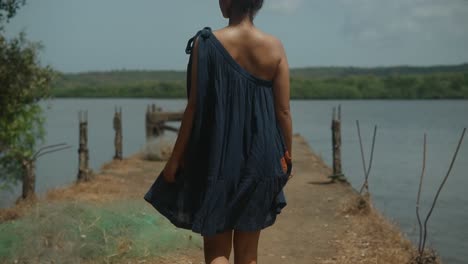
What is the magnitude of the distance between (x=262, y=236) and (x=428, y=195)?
39.7 feet

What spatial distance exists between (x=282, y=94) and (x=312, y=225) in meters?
6.20

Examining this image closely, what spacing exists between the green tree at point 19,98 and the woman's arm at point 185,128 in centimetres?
951

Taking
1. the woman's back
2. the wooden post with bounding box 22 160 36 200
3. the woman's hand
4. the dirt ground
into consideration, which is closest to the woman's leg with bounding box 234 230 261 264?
the woman's hand

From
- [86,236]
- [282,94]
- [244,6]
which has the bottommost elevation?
[86,236]

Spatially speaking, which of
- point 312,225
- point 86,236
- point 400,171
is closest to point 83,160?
point 312,225

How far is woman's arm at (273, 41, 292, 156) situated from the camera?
3443 millimetres

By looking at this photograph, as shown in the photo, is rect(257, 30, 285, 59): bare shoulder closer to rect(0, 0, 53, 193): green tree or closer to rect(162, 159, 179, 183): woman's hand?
rect(162, 159, 179, 183): woman's hand

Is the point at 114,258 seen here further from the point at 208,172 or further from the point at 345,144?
the point at 345,144

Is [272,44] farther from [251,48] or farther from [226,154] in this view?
[226,154]

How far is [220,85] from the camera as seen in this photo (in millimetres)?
3375

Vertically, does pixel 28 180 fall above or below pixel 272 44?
below

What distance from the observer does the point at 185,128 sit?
11.2ft

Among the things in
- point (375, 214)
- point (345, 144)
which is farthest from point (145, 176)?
point (345, 144)

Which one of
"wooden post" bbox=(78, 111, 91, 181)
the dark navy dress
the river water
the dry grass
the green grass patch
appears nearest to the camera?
the dark navy dress
